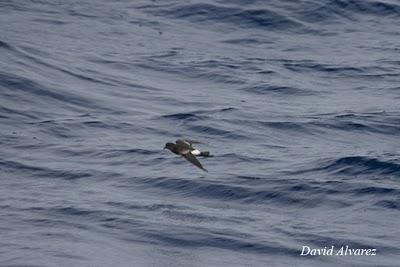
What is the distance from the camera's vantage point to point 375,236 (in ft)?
65.6

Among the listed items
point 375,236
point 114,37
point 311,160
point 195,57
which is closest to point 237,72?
point 195,57

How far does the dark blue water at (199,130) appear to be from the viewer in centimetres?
1969

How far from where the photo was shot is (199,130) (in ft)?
82.4

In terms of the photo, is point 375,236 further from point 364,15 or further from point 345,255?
point 364,15

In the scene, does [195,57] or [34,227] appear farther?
[195,57]

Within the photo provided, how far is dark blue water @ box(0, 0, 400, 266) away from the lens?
19.7 m

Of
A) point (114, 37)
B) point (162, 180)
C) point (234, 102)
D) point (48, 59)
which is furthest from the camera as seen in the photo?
point (114, 37)

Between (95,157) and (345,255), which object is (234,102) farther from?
(345,255)

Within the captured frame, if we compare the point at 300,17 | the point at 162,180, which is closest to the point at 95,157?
the point at 162,180

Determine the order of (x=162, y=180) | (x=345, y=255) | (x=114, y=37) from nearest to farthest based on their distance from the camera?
(x=345, y=255) < (x=162, y=180) < (x=114, y=37)

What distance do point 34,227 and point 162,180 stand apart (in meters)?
3.18

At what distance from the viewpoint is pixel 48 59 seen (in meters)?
29.3

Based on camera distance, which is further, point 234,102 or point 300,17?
point 300,17

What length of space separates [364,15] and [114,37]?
22.4 feet
